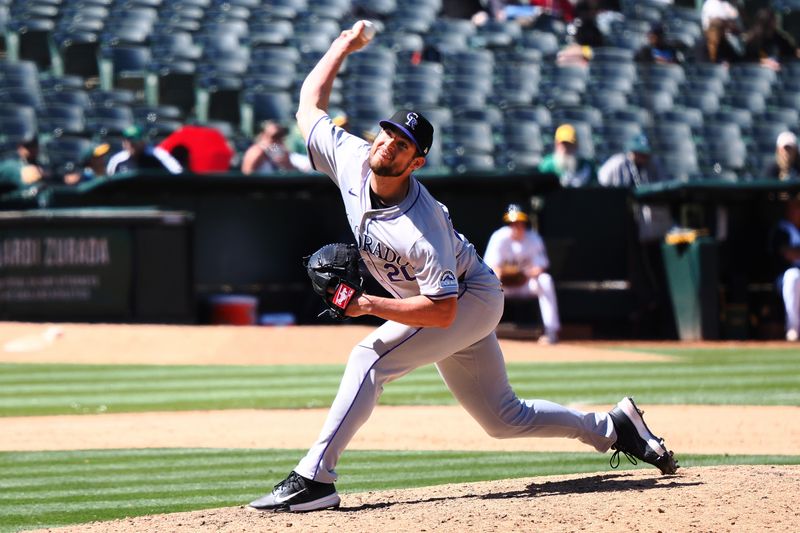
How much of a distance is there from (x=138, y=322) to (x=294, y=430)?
5456 millimetres

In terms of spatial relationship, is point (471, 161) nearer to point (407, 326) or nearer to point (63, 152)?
point (63, 152)

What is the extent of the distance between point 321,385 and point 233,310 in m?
3.29

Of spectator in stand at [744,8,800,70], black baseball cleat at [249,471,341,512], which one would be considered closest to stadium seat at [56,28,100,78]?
spectator in stand at [744,8,800,70]

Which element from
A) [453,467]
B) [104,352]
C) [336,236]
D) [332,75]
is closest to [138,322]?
[104,352]

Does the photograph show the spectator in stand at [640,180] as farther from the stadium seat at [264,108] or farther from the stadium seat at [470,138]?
the stadium seat at [264,108]

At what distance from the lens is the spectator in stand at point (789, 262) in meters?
15.2

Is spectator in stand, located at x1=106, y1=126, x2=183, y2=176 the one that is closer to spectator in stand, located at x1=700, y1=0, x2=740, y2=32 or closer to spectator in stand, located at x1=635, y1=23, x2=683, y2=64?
spectator in stand, located at x1=635, y1=23, x2=683, y2=64

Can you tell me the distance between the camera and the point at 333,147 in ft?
18.0

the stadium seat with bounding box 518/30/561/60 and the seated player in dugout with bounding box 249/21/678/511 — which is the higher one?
the seated player in dugout with bounding box 249/21/678/511

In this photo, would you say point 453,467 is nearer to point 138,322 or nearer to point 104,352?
point 104,352

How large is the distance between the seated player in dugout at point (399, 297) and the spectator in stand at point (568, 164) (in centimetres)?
1007

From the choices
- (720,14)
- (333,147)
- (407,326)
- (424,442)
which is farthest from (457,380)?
(720,14)

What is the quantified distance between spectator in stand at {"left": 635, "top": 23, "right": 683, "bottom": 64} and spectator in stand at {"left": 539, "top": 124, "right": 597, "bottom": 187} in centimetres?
498

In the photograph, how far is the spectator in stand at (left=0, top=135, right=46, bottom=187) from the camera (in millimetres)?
14344
